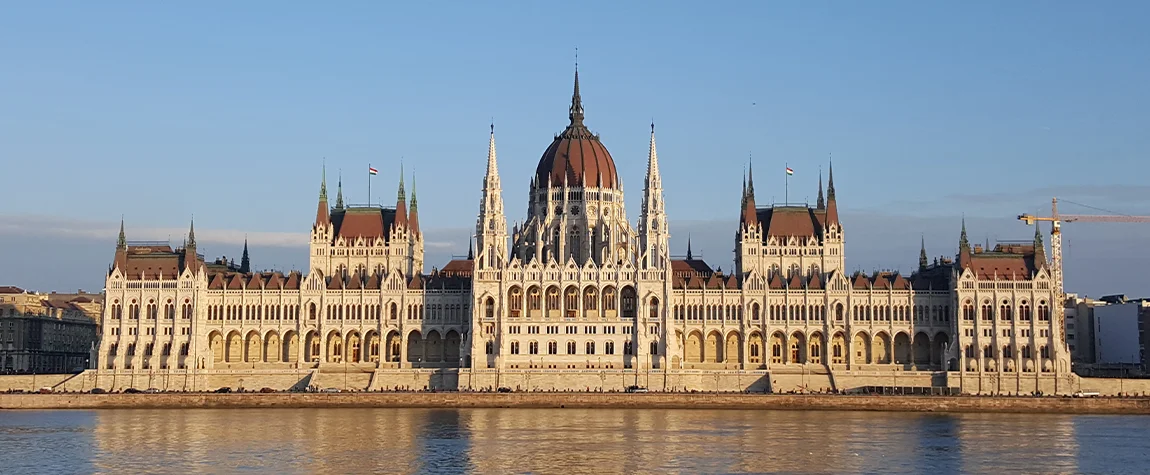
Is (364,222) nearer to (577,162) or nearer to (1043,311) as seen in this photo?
(577,162)

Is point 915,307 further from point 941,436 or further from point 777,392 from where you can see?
point 941,436

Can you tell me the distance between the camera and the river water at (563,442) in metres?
87.2

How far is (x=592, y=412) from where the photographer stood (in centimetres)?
12912

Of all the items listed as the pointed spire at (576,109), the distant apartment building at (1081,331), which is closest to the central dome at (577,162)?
the pointed spire at (576,109)

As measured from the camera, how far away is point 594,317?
148 m

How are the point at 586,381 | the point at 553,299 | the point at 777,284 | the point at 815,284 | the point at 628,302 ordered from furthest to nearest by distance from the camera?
the point at 777,284 → the point at 815,284 → the point at 628,302 → the point at 553,299 → the point at 586,381

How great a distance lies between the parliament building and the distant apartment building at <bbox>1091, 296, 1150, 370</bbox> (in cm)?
2410

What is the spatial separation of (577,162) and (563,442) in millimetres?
65708

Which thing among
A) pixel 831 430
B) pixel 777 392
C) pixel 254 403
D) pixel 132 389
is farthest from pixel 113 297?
pixel 831 430

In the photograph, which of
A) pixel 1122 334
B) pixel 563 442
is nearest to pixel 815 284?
pixel 1122 334

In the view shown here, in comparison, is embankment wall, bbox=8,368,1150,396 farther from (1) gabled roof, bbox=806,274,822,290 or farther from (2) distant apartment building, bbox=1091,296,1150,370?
(2) distant apartment building, bbox=1091,296,1150,370

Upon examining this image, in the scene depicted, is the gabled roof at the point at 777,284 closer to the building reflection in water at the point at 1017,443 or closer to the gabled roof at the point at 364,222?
the building reflection in water at the point at 1017,443

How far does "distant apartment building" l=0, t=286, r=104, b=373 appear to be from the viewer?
178m

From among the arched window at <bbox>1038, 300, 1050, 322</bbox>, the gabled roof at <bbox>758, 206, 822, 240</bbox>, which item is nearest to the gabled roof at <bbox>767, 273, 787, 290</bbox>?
the gabled roof at <bbox>758, 206, 822, 240</bbox>
